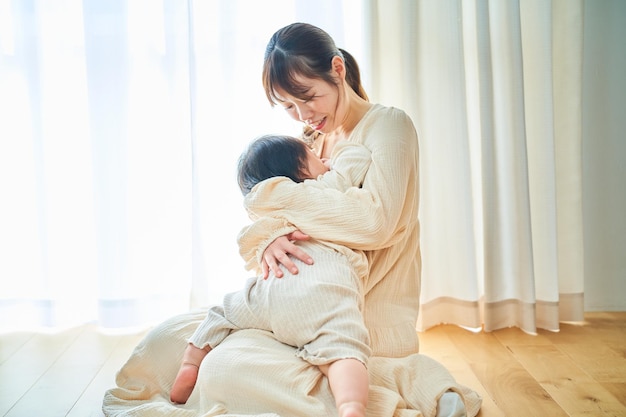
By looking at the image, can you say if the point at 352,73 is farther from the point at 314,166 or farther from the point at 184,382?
the point at 184,382

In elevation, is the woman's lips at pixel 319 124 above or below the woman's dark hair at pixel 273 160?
above

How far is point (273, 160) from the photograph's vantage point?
5.61ft

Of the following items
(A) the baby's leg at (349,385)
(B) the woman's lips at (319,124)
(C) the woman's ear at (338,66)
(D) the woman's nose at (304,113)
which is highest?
(C) the woman's ear at (338,66)

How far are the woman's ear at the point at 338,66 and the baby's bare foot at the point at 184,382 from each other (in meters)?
0.82

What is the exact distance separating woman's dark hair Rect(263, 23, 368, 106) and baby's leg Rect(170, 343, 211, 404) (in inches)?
26.4

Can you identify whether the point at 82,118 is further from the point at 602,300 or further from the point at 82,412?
the point at 602,300

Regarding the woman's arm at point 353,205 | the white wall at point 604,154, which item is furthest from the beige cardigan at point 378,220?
the white wall at point 604,154

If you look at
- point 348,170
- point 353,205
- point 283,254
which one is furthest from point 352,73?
point 283,254

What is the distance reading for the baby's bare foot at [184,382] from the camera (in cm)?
164

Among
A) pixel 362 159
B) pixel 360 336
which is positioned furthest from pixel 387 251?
pixel 360 336

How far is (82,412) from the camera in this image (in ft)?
5.82

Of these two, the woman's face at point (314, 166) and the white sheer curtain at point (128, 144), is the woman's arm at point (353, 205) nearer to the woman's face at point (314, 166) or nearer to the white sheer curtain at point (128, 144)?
the woman's face at point (314, 166)

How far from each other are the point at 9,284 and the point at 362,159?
161 centimetres

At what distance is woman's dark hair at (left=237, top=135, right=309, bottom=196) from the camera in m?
1.71
